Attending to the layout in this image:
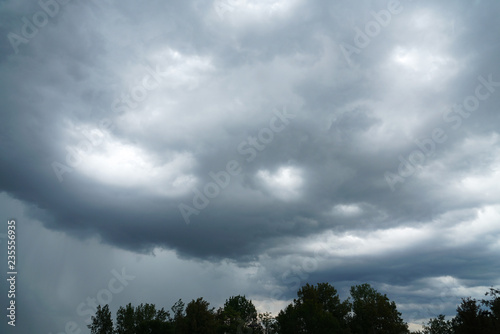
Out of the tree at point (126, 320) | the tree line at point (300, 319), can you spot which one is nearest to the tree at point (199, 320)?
the tree line at point (300, 319)

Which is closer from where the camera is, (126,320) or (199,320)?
(199,320)

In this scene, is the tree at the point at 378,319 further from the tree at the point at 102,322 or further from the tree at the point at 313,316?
the tree at the point at 102,322

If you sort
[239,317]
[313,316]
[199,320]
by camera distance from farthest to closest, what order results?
[239,317] < [313,316] < [199,320]

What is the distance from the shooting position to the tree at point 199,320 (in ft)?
223

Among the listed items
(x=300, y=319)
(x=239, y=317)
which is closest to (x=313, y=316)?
(x=300, y=319)

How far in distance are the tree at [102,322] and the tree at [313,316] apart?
142 ft

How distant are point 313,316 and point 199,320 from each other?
24641mm

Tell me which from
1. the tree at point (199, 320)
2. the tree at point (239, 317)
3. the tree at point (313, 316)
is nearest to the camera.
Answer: the tree at point (199, 320)

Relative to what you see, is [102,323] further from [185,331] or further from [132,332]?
[185,331]

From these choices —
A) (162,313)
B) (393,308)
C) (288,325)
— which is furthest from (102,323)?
(393,308)

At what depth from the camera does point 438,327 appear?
95125 millimetres

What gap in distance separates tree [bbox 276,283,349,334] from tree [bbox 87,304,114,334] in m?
43.2

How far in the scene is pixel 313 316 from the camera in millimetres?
75875

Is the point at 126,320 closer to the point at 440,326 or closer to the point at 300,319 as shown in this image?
the point at 300,319
